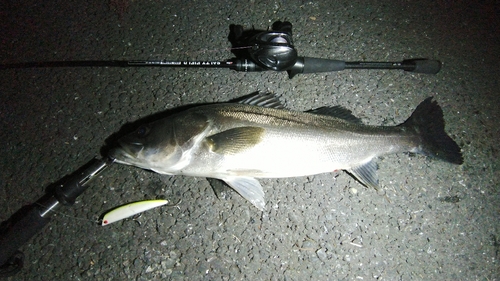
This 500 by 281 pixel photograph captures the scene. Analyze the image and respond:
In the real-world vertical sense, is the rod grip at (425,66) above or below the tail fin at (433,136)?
above

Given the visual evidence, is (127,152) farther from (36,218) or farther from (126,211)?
(36,218)

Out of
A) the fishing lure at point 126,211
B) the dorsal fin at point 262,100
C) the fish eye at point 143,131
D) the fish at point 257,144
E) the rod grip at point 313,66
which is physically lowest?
the fishing lure at point 126,211

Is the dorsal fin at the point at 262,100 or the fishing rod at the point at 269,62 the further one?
the dorsal fin at the point at 262,100

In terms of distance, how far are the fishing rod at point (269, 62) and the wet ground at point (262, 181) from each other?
0.16m

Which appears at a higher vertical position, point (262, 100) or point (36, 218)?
point (262, 100)

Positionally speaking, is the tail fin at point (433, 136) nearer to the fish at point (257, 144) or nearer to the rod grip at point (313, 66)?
the fish at point (257, 144)

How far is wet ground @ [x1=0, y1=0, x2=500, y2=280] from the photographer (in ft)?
7.59

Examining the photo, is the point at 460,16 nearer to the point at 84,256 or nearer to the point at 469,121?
the point at 469,121

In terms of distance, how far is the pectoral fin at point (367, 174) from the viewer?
238 centimetres

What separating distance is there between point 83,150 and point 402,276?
2964 mm

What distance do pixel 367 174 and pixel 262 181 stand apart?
0.89 m

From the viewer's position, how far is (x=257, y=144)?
2086 mm

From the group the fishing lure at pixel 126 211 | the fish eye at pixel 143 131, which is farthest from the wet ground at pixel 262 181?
the fish eye at pixel 143 131

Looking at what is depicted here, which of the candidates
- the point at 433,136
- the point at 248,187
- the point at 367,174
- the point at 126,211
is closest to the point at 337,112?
the point at 367,174
